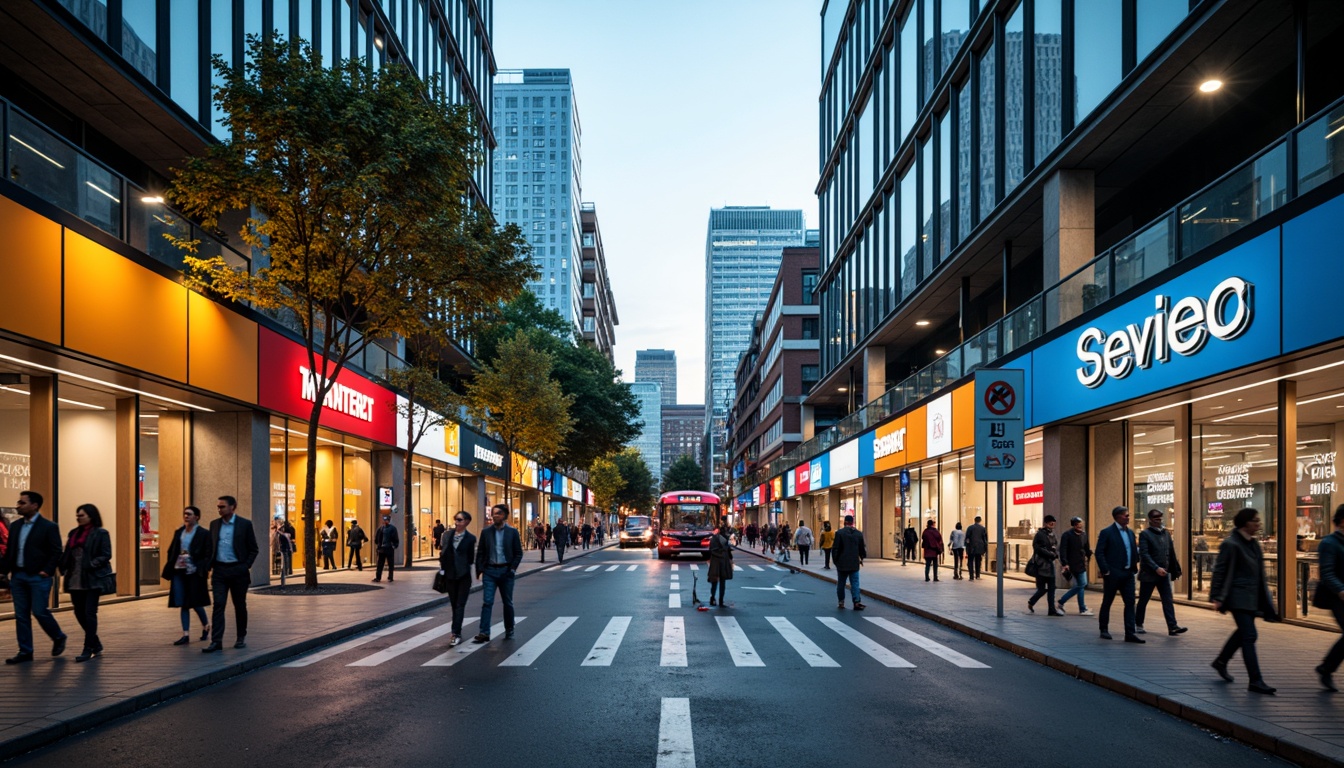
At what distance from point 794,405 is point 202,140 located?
56.9 meters

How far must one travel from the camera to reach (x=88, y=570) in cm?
1053

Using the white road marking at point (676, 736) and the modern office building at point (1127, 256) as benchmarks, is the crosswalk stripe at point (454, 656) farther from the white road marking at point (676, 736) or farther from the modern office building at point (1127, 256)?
the modern office building at point (1127, 256)

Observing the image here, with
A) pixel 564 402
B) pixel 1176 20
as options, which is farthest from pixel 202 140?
pixel 564 402

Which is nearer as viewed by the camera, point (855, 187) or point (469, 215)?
point (469, 215)

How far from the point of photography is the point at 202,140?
1808 cm

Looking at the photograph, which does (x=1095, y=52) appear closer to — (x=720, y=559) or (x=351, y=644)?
(x=720, y=559)

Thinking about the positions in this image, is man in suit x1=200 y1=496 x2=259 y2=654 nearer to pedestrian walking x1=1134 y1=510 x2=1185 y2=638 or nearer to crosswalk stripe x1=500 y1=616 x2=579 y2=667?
crosswalk stripe x1=500 y1=616 x2=579 y2=667

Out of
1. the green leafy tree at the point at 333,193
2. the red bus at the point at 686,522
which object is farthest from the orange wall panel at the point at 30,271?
A: the red bus at the point at 686,522

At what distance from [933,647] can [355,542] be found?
20.2 meters

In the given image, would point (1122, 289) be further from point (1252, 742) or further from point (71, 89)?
point (71, 89)

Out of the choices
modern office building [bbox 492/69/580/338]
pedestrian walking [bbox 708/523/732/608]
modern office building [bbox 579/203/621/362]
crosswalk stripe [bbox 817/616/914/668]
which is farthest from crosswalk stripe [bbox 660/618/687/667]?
modern office building [bbox 492/69/580/338]

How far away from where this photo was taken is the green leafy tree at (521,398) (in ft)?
122

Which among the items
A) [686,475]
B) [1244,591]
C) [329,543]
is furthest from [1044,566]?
[686,475]

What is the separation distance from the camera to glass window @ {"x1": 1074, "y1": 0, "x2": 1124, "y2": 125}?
56.2 ft
